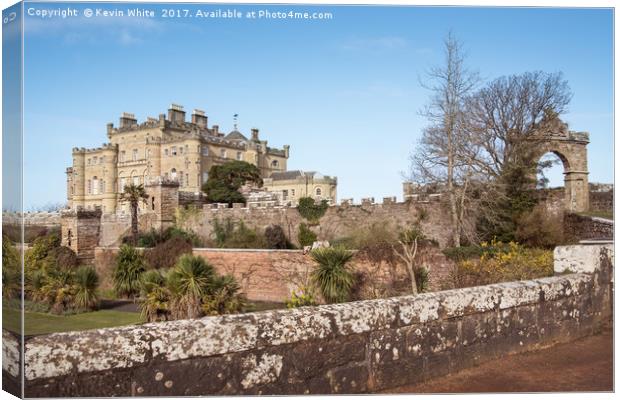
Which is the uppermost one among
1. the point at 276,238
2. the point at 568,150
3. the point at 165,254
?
the point at 568,150

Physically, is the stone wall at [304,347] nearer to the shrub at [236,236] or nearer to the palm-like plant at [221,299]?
the palm-like plant at [221,299]

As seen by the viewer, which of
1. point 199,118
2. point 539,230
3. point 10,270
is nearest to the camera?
point 10,270

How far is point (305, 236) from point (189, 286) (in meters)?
14.6

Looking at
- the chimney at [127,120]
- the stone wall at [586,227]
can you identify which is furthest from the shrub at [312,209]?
the chimney at [127,120]

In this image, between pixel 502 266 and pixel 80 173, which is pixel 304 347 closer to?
pixel 502 266

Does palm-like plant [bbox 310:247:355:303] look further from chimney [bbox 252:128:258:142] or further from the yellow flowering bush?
chimney [bbox 252:128:258:142]

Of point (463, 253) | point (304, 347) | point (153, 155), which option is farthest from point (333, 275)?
point (153, 155)

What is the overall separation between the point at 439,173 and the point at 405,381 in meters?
17.7

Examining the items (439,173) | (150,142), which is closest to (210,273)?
(439,173)

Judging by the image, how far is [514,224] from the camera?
20.5 metres

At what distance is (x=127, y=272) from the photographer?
22781 mm

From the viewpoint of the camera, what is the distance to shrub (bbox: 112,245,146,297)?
22594mm

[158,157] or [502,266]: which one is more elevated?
[158,157]

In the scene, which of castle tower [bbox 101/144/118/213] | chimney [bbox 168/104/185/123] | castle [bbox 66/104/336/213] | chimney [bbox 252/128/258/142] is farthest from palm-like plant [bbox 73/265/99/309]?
chimney [bbox 252/128/258/142]
